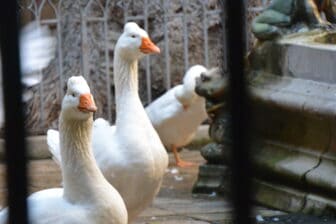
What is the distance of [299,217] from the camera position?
6293 millimetres

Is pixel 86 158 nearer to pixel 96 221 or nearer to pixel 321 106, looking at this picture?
pixel 96 221

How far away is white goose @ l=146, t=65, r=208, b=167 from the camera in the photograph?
878 centimetres

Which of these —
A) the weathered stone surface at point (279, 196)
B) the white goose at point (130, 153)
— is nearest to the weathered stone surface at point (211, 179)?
the weathered stone surface at point (279, 196)

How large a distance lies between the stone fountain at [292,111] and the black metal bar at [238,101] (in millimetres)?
3696

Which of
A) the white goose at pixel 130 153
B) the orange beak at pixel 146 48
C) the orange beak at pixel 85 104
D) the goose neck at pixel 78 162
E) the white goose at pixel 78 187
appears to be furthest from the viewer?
the orange beak at pixel 146 48

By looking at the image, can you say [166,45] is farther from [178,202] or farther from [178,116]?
[178,202]

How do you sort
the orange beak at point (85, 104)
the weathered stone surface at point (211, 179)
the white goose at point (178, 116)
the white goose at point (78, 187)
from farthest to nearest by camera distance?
the white goose at point (178, 116) → the weathered stone surface at point (211, 179) → the orange beak at point (85, 104) → the white goose at point (78, 187)

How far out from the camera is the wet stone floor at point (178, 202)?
6520 millimetres

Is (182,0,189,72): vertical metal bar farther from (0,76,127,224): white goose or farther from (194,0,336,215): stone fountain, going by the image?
(0,76,127,224): white goose

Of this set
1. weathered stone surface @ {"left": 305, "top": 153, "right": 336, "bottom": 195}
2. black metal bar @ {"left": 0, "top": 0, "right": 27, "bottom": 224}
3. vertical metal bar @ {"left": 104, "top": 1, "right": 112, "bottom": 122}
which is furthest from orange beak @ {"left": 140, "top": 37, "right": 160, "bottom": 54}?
black metal bar @ {"left": 0, "top": 0, "right": 27, "bottom": 224}

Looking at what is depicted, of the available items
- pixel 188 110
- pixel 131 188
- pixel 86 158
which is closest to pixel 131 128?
pixel 131 188

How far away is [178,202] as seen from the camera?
7129mm

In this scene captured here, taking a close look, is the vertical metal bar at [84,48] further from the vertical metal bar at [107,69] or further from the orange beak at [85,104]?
the orange beak at [85,104]

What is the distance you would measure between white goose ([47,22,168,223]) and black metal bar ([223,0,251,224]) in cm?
354
